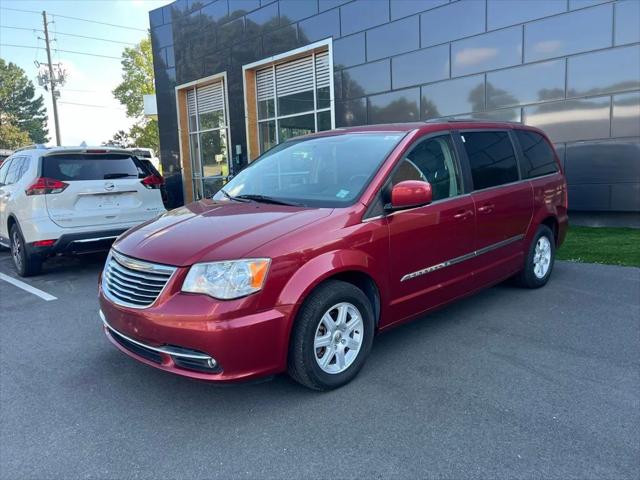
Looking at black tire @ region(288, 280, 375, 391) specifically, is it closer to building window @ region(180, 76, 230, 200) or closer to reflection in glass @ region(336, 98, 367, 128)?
reflection in glass @ region(336, 98, 367, 128)

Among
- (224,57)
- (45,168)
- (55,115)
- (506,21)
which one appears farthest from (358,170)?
(55,115)

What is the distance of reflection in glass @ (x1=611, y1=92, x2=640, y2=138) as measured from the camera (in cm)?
827

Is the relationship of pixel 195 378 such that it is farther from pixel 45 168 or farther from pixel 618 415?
pixel 45 168

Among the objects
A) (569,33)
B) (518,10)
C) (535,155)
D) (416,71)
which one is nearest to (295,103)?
(416,71)

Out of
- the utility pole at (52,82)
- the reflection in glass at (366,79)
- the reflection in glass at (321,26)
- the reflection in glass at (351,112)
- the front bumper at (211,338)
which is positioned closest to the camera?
the front bumper at (211,338)

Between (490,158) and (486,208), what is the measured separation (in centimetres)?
58

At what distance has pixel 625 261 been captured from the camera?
21.8 feet

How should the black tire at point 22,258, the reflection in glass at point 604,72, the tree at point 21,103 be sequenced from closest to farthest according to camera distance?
1. the black tire at point 22,258
2. the reflection in glass at point 604,72
3. the tree at point 21,103

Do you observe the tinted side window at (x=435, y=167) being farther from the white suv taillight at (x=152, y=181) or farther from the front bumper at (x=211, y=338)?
the white suv taillight at (x=152, y=181)

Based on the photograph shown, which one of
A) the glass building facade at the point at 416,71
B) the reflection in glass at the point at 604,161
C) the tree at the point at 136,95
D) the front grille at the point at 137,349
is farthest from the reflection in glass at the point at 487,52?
the tree at the point at 136,95

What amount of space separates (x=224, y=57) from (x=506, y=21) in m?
8.72

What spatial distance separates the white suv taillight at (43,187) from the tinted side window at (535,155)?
5.68m

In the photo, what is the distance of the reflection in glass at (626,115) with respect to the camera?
8.27 meters

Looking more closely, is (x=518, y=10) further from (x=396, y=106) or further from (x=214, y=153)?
(x=214, y=153)
